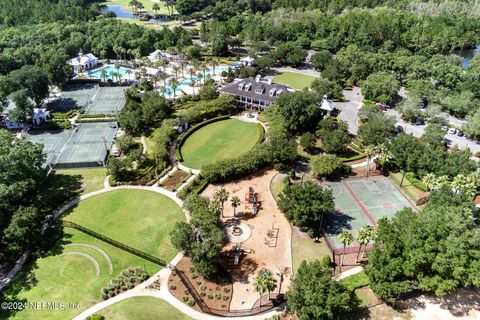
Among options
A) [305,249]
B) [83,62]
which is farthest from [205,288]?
[83,62]

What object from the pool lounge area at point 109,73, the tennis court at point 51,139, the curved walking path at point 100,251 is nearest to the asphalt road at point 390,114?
the curved walking path at point 100,251

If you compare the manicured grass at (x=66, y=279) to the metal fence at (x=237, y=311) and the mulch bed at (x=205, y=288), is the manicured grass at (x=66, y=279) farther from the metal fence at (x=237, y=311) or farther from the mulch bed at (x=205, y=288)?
the metal fence at (x=237, y=311)

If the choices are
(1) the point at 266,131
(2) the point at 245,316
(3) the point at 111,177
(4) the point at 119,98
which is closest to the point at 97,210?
(3) the point at 111,177

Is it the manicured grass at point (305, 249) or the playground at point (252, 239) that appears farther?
the manicured grass at point (305, 249)

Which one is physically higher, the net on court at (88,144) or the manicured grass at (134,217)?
the net on court at (88,144)

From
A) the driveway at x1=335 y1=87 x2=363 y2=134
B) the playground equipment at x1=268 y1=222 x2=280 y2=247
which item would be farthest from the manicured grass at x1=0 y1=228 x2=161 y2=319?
the driveway at x1=335 y1=87 x2=363 y2=134

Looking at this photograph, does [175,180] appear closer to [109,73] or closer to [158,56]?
[109,73]

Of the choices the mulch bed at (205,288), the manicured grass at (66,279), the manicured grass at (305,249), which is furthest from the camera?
the manicured grass at (305,249)

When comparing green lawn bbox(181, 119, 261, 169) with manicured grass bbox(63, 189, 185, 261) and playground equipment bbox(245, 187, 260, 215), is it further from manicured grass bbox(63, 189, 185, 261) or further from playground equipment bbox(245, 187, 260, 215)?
playground equipment bbox(245, 187, 260, 215)
